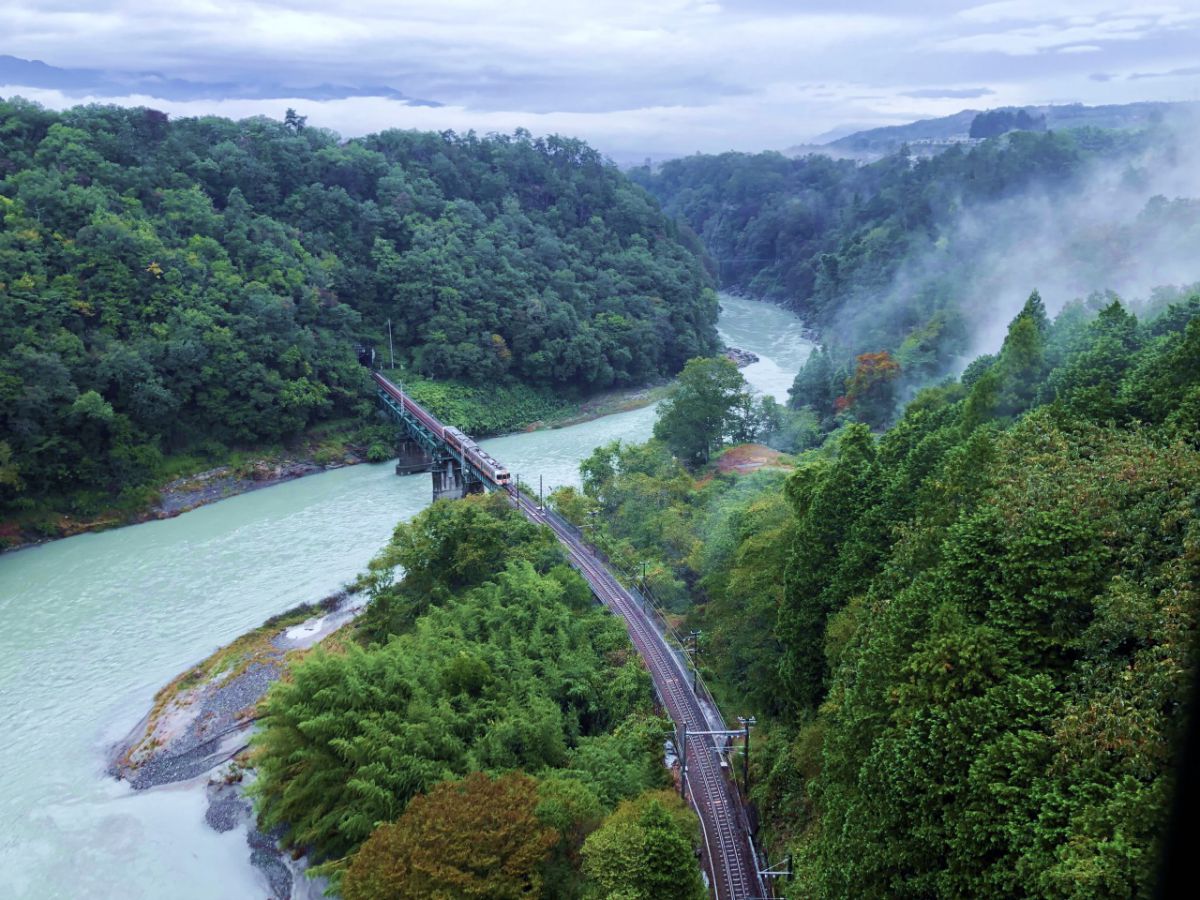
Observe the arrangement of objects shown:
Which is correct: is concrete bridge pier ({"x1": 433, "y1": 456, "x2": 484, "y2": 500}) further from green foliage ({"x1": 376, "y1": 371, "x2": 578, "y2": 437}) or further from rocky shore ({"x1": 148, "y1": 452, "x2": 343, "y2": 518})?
green foliage ({"x1": 376, "y1": 371, "x2": 578, "y2": 437})

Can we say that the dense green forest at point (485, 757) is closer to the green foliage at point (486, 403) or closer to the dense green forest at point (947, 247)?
the green foliage at point (486, 403)

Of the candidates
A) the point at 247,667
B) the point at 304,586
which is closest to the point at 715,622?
the point at 247,667

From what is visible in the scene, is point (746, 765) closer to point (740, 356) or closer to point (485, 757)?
point (485, 757)

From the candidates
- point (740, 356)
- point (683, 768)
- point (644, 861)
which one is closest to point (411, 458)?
point (740, 356)

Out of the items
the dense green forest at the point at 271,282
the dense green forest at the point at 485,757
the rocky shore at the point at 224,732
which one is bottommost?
the rocky shore at the point at 224,732

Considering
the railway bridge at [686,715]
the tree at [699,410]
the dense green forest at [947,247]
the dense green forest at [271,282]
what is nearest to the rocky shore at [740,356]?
the dense green forest at [271,282]

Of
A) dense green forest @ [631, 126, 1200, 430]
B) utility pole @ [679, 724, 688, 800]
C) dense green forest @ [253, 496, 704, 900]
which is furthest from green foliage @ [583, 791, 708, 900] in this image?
dense green forest @ [631, 126, 1200, 430]
